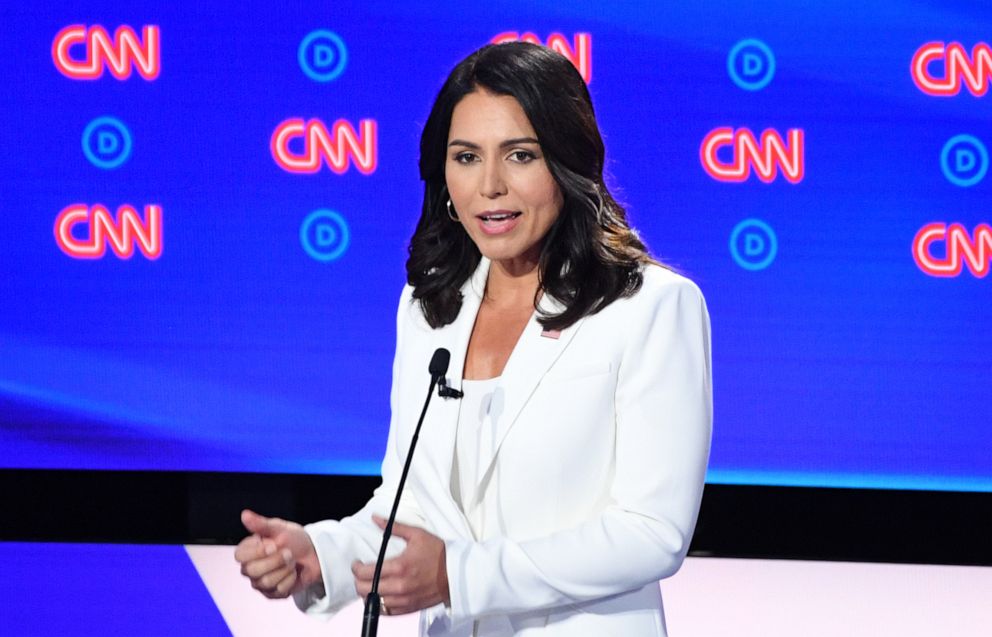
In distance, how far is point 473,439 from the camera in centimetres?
159

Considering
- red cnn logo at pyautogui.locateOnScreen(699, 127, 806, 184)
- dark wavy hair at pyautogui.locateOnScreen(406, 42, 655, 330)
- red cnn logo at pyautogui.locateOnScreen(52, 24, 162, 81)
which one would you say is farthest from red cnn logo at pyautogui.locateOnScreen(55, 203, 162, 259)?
dark wavy hair at pyautogui.locateOnScreen(406, 42, 655, 330)

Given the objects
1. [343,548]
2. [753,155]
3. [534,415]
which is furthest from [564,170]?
[753,155]

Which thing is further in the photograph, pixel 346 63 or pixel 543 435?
pixel 346 63

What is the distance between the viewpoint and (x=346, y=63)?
3955 mm

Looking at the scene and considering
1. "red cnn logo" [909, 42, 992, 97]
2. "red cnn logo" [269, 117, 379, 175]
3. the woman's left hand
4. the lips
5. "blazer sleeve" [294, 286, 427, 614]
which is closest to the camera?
the woman's left hand

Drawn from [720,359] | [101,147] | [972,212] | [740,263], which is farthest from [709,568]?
[101,147]

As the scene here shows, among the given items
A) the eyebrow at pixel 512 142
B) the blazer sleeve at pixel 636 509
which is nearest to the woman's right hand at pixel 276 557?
the blazer sleeve at pixel 636 509

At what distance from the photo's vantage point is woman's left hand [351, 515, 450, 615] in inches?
54.3

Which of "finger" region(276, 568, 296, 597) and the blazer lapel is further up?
the blazer lapel

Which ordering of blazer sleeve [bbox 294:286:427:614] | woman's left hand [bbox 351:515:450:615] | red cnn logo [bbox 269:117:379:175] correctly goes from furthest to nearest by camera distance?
1. red cnn logo [bbox 269:117:379:175]
2. blazer sleeve [bbox 294:286:427:614]
3. woman's left hand [bbox 351:515:450:615]

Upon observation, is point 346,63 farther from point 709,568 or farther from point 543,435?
point 543,435

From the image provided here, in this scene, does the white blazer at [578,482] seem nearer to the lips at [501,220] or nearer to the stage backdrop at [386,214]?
the lips at [501,220]

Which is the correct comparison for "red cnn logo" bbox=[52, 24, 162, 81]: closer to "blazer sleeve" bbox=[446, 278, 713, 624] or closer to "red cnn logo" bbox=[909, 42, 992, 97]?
"red cnn logo" bbox=[909, 42, 992, 97]

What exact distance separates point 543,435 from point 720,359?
244cm
